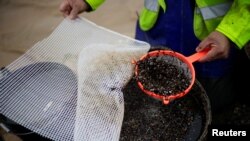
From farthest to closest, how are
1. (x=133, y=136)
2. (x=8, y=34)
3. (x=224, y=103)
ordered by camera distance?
(x=8, y=34) < (x=224, y=103) < (x=133, y=136)

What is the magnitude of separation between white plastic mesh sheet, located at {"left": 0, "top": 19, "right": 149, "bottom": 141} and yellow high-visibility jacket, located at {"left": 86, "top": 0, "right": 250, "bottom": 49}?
225 mm

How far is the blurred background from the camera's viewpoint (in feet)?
8.92

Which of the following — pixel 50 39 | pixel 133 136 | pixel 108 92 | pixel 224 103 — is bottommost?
Answer: pixel 224 103

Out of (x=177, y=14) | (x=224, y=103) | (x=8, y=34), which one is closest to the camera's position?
(x=177, y=14)

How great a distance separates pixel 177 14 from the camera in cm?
157

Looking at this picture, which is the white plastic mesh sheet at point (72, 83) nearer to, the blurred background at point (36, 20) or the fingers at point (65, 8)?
the fingers at point (65, 8)

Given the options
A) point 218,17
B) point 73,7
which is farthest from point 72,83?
point 218,17

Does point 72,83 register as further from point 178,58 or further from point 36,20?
point 36,20

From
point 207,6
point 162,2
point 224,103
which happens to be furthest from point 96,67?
point 224,103

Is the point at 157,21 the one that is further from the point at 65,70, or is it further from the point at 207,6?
the point at 65,70

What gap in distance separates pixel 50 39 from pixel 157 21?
554mm

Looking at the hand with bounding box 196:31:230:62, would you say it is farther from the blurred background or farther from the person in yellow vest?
the blurred background

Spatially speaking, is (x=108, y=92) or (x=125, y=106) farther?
(x=125, y=106)

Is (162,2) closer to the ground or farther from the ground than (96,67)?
farther from the ground
